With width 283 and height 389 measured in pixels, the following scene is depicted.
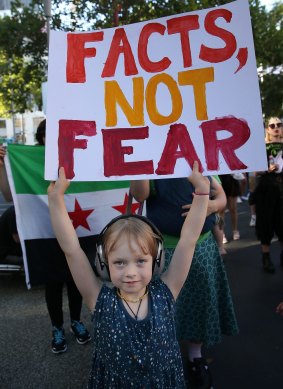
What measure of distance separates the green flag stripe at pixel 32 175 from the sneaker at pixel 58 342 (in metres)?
0.97

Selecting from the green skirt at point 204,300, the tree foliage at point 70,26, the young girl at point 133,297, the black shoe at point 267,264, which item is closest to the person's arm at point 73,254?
the young girl at point 133,297

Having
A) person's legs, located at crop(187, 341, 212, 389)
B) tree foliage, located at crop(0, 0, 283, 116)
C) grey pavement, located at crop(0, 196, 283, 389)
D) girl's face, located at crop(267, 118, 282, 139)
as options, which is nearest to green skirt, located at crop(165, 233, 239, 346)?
person's legs, located at crop(187, 341, 212, 389)

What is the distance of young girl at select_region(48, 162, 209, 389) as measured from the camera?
1.44m

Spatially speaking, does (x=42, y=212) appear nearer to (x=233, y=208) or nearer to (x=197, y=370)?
(x=197, y=370)

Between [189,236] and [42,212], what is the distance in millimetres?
1492

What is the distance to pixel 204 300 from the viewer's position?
225 centimetres

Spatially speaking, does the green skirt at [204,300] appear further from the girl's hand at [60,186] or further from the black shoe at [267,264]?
the black shoe at [267,264]

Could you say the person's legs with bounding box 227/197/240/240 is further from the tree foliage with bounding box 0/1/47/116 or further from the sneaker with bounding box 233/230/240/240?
the tree foliage with bounding box 0/1/47/116

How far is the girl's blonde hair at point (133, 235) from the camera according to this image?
1441mm

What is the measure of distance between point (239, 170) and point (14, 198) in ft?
5.49

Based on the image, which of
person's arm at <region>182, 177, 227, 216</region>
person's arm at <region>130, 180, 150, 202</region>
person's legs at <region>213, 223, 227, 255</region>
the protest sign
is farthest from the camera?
person's legs at <region>213, 223, 227, 255</region>

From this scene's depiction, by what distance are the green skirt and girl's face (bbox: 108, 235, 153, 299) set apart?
76 centimetres

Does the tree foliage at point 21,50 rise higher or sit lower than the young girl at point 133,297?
higher

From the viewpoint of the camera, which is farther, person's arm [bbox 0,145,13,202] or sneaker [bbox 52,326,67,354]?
sneaker [bbox 52,326,67,354]
